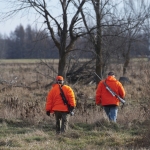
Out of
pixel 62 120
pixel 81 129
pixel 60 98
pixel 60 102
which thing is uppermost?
pixel 60 98

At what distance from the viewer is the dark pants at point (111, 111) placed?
37.2 ft

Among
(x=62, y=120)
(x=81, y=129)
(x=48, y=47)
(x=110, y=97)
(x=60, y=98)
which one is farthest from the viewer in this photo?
(x=48, y=47)

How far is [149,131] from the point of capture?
8.26 meters

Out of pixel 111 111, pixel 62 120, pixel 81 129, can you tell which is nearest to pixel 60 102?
pixel 62 120

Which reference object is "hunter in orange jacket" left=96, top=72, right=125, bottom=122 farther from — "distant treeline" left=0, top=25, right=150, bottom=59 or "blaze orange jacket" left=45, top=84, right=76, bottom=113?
"blaze orange jacket" left=45, top=84, right=76, bottom=113

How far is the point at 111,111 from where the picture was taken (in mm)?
11422

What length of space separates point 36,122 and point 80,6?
5.92 m

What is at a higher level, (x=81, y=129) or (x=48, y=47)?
(x=48, y=47)

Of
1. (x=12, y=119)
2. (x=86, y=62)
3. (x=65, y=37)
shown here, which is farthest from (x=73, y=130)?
(x=86, y=62)

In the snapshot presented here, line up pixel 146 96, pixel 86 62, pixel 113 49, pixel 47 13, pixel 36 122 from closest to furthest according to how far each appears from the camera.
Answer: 1. pixel 146 96
2. pixel 36 122
3. pixel 47 13
4. pixel 113 49
5. pixel 86 62

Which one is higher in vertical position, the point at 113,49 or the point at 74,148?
the point at 113,49

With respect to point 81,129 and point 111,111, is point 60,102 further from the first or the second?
point 111,111

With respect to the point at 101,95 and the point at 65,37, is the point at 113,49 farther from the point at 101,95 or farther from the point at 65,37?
the point at 101,95

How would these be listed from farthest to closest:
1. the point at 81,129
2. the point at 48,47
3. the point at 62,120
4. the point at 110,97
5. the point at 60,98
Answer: the point at 48,47 → the point at 110,97 → the point at 81,129 → the point at 62,120 → the point at 60,98
